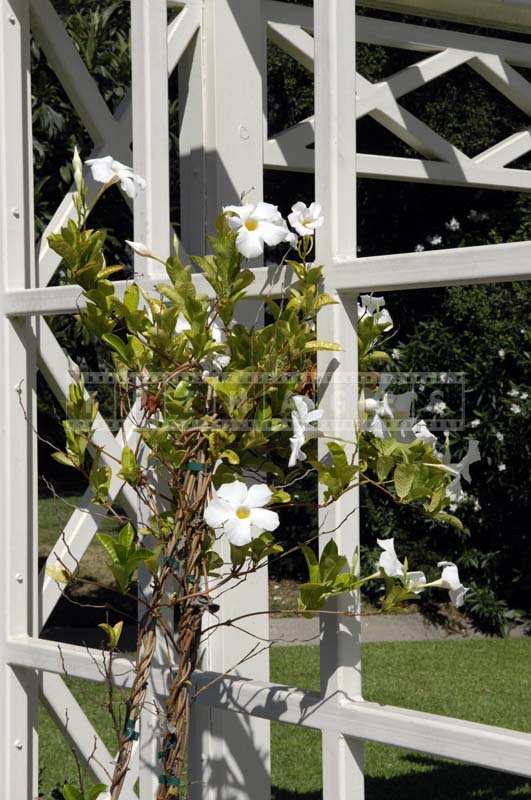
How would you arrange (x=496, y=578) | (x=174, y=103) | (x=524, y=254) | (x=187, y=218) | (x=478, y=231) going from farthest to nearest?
(x=478, y=231) < (x=496, y=578) < (x=174, y=103) < (x=187, y=218) < (x=524, y=254)

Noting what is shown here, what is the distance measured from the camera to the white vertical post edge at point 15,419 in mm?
2242

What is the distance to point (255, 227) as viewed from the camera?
1565 mm

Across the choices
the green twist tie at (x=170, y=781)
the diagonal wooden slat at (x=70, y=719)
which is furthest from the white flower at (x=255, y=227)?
the diagonal wooden slat at (x=70, y=719)

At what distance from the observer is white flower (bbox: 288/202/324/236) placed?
155cm

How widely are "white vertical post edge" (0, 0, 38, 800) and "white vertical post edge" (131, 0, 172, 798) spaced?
1.45ft

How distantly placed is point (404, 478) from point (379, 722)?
1.06ft

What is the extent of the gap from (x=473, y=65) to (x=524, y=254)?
2.40 metres

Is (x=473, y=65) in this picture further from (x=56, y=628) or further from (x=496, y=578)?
(x=56, y=628)

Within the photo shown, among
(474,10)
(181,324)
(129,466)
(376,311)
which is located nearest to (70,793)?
(129,466)

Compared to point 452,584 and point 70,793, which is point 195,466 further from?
point 70,793

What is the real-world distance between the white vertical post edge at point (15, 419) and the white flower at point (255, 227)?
2.67 ft

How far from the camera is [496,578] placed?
7676 mm

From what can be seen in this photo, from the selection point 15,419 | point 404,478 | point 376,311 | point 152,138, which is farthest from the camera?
point 15,419

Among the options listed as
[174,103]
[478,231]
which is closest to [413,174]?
[174,103]
